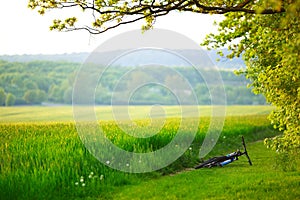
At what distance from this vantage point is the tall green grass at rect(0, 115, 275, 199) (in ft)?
37.9

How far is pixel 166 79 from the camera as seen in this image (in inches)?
706

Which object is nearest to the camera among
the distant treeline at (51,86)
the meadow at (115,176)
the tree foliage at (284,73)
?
the tree foliage at (284,73)

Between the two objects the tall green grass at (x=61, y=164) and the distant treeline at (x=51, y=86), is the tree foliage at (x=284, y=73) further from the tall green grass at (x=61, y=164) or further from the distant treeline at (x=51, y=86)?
the distant treeline at (x=51, y=86)

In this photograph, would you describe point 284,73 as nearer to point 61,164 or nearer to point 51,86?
point 61,164

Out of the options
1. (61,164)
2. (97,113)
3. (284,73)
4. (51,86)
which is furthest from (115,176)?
(51,86)

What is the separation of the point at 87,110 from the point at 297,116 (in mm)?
7256

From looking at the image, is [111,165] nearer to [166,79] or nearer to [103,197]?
[103,197]

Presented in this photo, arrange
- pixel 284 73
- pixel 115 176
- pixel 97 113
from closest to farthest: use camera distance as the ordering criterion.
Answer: pixel 284 73 < pixel 115 176 < pixel 97 113

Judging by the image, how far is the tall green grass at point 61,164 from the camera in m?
11.6

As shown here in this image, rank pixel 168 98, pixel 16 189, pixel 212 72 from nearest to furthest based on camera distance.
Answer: pixel 16 189, pixel 212 72, pixel 168 98

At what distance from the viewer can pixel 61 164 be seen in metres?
12.8

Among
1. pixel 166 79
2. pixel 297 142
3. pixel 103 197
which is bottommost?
pixel 103 197

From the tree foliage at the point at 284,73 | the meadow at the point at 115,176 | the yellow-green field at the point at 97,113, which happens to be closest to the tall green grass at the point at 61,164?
the meadow at the point at 115,176

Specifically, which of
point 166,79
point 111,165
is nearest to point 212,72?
point 166,79
